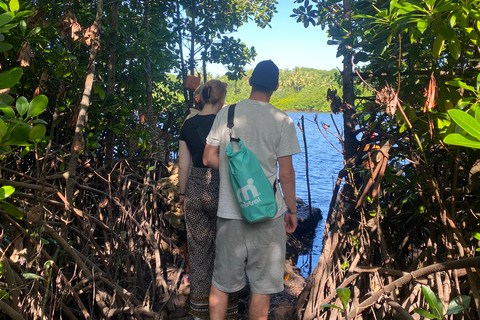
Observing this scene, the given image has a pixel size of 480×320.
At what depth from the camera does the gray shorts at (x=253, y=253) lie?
2494mm

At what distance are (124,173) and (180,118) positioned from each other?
3.12 m

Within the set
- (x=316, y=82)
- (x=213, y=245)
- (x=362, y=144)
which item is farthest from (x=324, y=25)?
(x=316, y=82)

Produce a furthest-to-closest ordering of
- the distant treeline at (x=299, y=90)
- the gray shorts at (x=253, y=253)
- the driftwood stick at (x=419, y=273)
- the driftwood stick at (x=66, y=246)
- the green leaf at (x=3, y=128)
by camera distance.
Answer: the distant treeline at (x=299, y=90)
the gray shorts at (x=253, y=253)
the driftwood stick at (x=66, y=246)
the driftwood stick at (x=419, y=273)
the green leaf at (x=3, y=128)

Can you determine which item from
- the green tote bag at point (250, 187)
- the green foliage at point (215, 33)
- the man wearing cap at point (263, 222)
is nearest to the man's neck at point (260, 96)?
the man wearing cap at point (263, 222)

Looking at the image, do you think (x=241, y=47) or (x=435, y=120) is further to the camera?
(x=241, y=47)

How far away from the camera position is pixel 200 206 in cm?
298

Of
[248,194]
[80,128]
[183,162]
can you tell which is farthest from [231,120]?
[80,128]

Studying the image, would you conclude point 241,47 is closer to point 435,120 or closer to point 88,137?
point 88,137

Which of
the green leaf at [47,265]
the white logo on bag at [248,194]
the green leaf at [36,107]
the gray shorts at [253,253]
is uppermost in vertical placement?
the green leaf at [36,107]

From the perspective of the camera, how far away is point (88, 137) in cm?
345

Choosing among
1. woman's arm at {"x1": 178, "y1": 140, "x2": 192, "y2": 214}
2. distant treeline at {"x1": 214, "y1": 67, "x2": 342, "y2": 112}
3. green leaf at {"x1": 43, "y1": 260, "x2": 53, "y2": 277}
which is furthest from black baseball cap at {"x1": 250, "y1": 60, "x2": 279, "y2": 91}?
distant treeline at {"x1": 214, "y1": 67, "x2": 342, "y2": 112}

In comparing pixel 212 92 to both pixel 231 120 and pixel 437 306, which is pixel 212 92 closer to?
pixel 231 120

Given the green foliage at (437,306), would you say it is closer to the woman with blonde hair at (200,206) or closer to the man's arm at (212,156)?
the man's arm at (212,156)

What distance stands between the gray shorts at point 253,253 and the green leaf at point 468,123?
4.61ft
